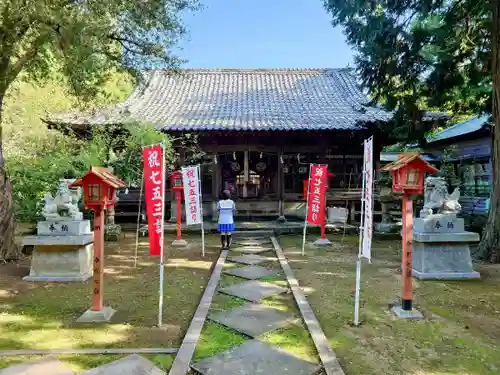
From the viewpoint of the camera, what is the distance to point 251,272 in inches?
283

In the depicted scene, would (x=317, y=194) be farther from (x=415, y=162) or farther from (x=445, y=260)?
(x=415, y=162)

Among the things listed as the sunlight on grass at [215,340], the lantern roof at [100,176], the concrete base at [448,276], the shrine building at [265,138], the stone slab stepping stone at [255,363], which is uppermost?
the shrine building at [265,138]

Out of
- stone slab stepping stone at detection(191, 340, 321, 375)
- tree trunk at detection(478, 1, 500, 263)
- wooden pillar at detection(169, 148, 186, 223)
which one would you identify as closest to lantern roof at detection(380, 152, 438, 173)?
stone slab stepping stone at detection(191, 340, 321, 375)

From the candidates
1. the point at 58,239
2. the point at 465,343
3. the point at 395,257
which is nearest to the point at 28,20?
the point at 58,239

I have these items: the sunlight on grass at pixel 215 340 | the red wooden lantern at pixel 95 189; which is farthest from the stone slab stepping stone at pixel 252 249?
the red wooden lantern at pixel 95 189

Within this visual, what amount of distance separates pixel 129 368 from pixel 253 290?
2.81m

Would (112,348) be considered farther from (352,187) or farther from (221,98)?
(221,98)

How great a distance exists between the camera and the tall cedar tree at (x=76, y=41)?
262 inches

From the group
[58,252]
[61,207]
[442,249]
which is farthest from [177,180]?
[442,249]

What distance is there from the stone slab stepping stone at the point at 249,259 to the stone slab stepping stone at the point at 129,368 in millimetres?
4586

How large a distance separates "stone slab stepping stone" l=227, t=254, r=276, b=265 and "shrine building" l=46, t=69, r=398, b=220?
16.2ft

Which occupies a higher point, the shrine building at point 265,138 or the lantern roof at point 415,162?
the shrine building at point 265,138

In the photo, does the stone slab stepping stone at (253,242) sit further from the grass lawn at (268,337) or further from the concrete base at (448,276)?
the grass lawn at (268,337)

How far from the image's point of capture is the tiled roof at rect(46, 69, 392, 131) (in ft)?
42.5
